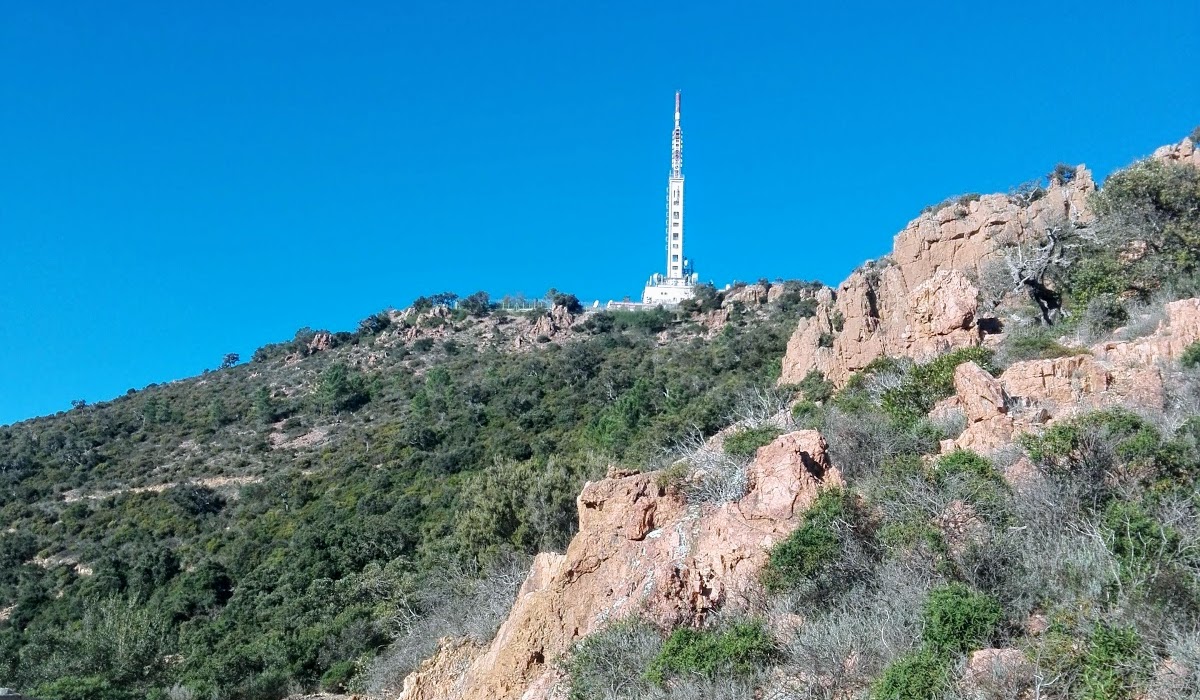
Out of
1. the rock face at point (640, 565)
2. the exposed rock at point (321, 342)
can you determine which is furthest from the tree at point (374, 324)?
the rock face at point (640, 565)

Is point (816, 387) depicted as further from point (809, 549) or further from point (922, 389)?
point (809, 549)

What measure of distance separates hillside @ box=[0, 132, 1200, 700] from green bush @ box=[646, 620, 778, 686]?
0.03 m

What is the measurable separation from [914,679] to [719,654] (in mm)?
1818

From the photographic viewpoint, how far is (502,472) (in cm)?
2162

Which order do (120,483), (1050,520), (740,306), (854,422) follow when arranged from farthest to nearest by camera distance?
(740,306)
(120,483)
(854,422)
(1050,520)

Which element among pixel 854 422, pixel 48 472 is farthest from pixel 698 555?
pixel 48 472

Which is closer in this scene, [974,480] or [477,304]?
[974,480]

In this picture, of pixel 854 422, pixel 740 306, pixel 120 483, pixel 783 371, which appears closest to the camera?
pixel 854 422

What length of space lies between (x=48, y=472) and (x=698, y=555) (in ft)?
141

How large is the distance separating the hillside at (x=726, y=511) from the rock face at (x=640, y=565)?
0.04 metres

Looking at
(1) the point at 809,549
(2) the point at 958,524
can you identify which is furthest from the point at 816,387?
(1) the point at 809,549

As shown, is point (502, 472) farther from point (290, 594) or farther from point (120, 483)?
point (120, 483)

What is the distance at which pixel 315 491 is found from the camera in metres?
34.7

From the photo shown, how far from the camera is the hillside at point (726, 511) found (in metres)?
7.37
